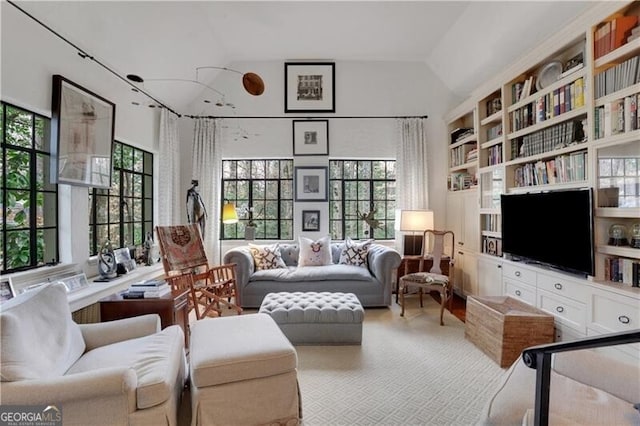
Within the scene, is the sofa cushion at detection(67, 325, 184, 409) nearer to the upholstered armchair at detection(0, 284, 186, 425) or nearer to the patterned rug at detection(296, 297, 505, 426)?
the upholstered armchair at detection(0, 284, 186, 425)

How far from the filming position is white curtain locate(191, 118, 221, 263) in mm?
5160

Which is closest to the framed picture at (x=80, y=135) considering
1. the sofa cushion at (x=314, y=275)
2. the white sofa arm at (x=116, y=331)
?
the white sofa arm at (x=116, y=331)

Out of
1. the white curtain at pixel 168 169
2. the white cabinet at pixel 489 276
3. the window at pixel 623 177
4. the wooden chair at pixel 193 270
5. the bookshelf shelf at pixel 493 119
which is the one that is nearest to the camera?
the window at pixel 623 177

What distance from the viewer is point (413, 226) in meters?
4.67

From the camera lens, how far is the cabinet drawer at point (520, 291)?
3.14 metres

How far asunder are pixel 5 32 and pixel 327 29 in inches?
131

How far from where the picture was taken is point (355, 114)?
17.5 feet

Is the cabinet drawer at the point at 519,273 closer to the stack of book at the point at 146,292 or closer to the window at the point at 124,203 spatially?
the stack of book at the point at 146,292

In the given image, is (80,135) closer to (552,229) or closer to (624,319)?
(552,229)

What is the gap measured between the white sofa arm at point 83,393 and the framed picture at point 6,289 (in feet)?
3.95

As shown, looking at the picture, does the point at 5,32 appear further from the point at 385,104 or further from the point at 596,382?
the point at 385,104

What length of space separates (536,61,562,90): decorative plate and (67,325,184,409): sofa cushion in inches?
155

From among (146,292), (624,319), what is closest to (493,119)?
(624,319)

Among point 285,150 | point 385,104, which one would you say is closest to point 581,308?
point 385,104
